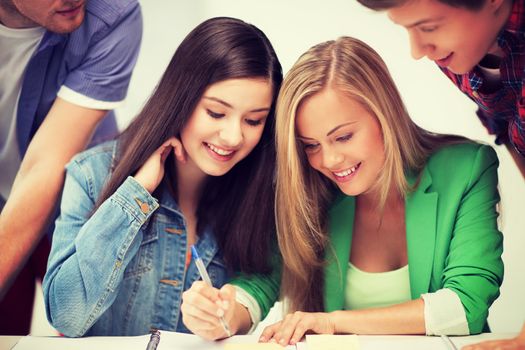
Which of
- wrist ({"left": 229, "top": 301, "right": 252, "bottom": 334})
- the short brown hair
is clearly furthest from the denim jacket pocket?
the short brown hair

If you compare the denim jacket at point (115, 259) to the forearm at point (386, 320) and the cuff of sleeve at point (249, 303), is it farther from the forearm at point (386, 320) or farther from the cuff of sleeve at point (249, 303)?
the forearm at point (386, 320)

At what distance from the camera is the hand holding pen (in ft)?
4.47

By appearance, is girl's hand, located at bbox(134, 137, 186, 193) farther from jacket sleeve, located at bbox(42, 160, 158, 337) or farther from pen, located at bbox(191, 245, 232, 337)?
pen, located at bbox(191, 245, 232, 337)

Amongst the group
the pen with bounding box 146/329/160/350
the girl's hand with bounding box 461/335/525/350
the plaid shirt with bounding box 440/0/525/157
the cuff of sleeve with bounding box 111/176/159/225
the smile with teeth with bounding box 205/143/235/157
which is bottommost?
the pen with bounding box 146/329/160/350

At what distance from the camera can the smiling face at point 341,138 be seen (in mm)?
1420

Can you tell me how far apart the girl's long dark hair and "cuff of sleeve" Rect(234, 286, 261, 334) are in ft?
0.22

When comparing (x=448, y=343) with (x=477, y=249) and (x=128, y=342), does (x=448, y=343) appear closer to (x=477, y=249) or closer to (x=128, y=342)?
(x=477, y=249)

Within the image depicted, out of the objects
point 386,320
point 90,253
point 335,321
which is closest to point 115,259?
point 90,253

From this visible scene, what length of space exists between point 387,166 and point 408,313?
0.32 m

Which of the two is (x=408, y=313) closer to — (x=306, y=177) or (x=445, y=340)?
(x=445, y=340)

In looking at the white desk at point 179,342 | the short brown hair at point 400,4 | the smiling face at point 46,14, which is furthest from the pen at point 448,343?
the smiling face at point 46,14

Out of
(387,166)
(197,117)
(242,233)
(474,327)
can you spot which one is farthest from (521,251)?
(197,117)

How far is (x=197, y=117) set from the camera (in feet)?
4.82

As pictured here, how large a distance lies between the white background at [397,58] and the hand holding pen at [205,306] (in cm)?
52
